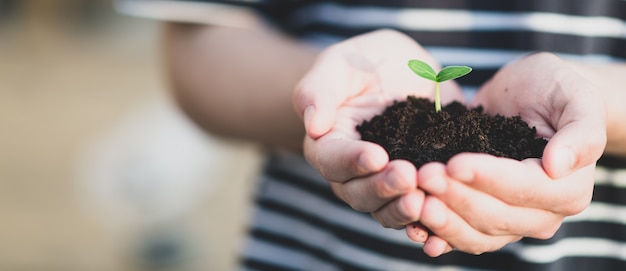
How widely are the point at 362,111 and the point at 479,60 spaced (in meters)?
0.33

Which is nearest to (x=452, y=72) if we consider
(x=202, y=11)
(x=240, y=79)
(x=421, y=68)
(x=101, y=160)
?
(x=421, y=68)

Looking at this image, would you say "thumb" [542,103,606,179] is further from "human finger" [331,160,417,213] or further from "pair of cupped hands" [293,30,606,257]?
"human finger" [331,160,417,213]

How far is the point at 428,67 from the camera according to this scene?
1.16 meters

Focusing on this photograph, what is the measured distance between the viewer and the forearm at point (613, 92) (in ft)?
3.81

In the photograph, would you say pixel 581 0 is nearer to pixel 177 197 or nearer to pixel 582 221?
pixel 582 221

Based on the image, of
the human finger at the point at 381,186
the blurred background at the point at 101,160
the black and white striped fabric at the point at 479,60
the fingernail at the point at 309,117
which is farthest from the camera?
the blurred background at the point at 101,160

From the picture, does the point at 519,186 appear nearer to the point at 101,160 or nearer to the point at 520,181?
the point at 520,181

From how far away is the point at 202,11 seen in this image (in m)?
1.58

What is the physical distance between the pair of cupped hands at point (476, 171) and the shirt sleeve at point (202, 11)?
1.58 ft

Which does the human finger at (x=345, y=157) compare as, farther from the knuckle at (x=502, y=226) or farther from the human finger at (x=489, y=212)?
the knuckle at (x=502, y=226)

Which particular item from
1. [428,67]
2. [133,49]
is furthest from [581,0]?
[133,49]

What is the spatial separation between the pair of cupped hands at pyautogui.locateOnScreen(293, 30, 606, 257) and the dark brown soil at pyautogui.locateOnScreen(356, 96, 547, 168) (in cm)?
5

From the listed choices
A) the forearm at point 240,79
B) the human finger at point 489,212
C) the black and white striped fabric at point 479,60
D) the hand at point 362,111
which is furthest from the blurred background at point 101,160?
the human finger at point 489,212

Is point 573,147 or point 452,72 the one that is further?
point 452,72
